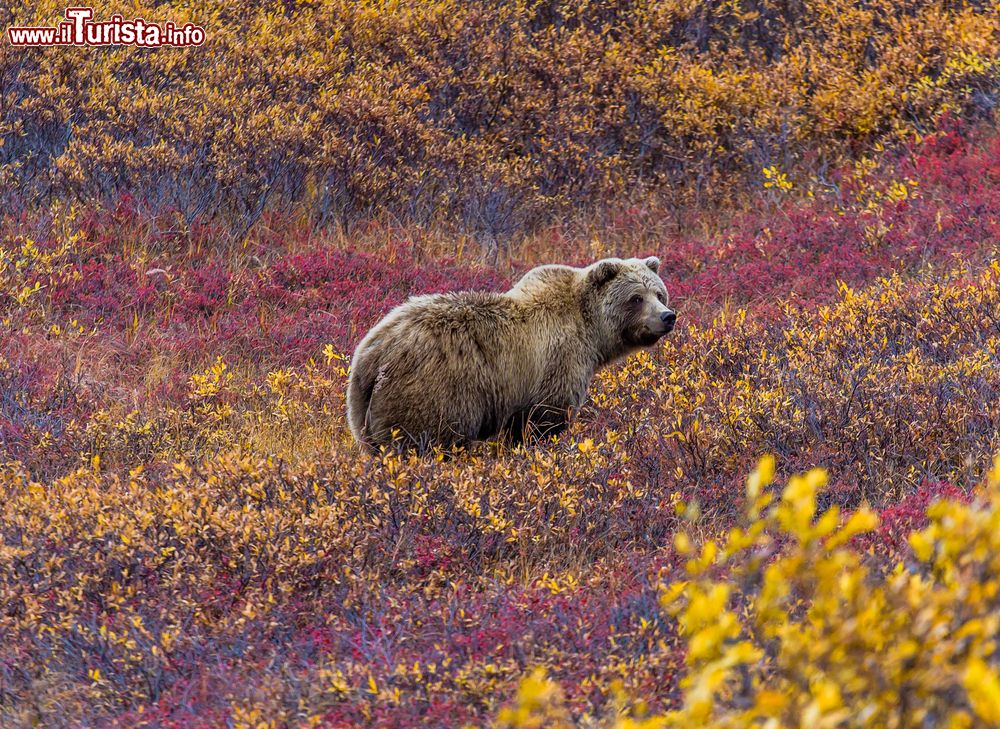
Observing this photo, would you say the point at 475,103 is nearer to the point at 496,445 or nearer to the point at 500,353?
the point at 500,353

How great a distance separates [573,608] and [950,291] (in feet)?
16.9

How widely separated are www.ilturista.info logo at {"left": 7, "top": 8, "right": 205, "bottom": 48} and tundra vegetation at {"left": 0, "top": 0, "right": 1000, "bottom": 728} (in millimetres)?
324

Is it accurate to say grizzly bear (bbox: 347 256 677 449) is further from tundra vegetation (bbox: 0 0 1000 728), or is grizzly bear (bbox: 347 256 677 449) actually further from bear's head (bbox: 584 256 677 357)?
tundra vegetation (bbox: 0 0 1000 728)

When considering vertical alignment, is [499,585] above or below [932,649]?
below

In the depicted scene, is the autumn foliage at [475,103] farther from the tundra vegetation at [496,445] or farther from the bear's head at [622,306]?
the bear's head at [622,306]

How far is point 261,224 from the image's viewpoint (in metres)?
11.3

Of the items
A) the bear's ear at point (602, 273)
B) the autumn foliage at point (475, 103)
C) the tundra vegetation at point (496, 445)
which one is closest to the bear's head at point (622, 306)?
the bear's ear at point (602, 273)

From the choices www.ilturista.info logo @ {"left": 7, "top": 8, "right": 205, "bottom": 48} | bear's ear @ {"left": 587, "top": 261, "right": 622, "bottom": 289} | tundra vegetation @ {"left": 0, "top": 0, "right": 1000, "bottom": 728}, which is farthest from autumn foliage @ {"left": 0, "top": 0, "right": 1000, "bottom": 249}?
bear's ear @ {"left": 587, "top": 261, "right": 622, "bottom": 289}

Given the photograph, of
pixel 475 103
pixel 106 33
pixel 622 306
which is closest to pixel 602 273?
pixel 622 306

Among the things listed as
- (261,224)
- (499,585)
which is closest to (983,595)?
(499,585)

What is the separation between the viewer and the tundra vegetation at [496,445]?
385 centimetres

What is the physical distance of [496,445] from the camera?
684 centimetres

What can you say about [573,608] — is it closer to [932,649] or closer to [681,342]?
[932,649]

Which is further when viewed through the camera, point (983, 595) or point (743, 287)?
point (743, 287)
